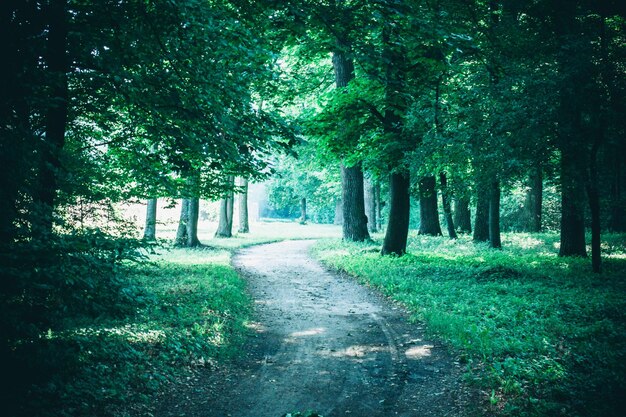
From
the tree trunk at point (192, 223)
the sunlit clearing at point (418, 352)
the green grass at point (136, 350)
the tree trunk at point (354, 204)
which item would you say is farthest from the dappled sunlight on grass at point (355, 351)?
the tree trunk at point (192, 223)

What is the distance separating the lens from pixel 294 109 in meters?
29.0

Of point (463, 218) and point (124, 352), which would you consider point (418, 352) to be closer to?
point (124, 352)

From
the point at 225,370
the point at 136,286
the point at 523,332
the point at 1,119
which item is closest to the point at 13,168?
the point at 1,119

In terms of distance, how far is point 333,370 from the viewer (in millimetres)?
6211

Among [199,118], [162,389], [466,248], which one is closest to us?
[162,389]

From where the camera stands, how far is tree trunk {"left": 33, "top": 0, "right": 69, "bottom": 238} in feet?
12.7

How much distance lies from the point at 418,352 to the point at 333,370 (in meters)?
1.70

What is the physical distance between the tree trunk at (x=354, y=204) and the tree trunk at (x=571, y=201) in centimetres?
883

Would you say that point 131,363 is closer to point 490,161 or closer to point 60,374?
point 60,374

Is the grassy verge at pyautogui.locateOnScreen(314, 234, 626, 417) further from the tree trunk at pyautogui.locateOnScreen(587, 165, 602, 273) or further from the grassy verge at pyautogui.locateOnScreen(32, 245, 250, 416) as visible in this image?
the grassy verge at pyautogui.locateOnScreen(32, 245, 250, 416)

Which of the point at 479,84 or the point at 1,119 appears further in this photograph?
the point at 479,84

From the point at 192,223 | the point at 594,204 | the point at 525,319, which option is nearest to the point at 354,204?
the point at 192,223

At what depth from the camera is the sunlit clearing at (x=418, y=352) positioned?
671cm

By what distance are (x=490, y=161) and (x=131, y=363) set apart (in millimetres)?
10043
